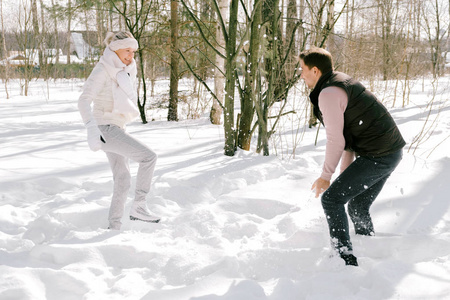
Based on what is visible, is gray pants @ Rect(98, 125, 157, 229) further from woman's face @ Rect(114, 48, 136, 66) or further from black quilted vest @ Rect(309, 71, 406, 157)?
black quilted vest @ Rect(309, 71, 406, 157)

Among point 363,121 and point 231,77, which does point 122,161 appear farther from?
point 231,77

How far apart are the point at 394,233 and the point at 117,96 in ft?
8.17

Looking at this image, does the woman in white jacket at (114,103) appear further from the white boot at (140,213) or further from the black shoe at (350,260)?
the black shoe at (350,260)

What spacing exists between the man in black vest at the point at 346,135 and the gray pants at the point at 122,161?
145 centimetres

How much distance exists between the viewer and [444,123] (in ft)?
32.2

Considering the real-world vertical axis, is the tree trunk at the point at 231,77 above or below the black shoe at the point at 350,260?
above

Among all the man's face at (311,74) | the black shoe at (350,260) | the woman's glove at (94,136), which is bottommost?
the black shoe at (350,260)

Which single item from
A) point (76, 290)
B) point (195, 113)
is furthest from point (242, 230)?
point (195, 113)

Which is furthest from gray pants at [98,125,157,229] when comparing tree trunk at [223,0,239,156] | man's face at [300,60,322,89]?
tree trunk at [223,0,239,156]

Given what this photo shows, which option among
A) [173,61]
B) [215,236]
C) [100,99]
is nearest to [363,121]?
[215,236]

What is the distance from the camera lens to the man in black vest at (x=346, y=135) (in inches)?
93.4

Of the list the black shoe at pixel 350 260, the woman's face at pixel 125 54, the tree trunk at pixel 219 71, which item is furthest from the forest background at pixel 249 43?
the black shoe at pixel 350 260

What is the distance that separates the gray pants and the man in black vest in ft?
4.77

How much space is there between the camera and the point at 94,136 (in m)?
3.03
